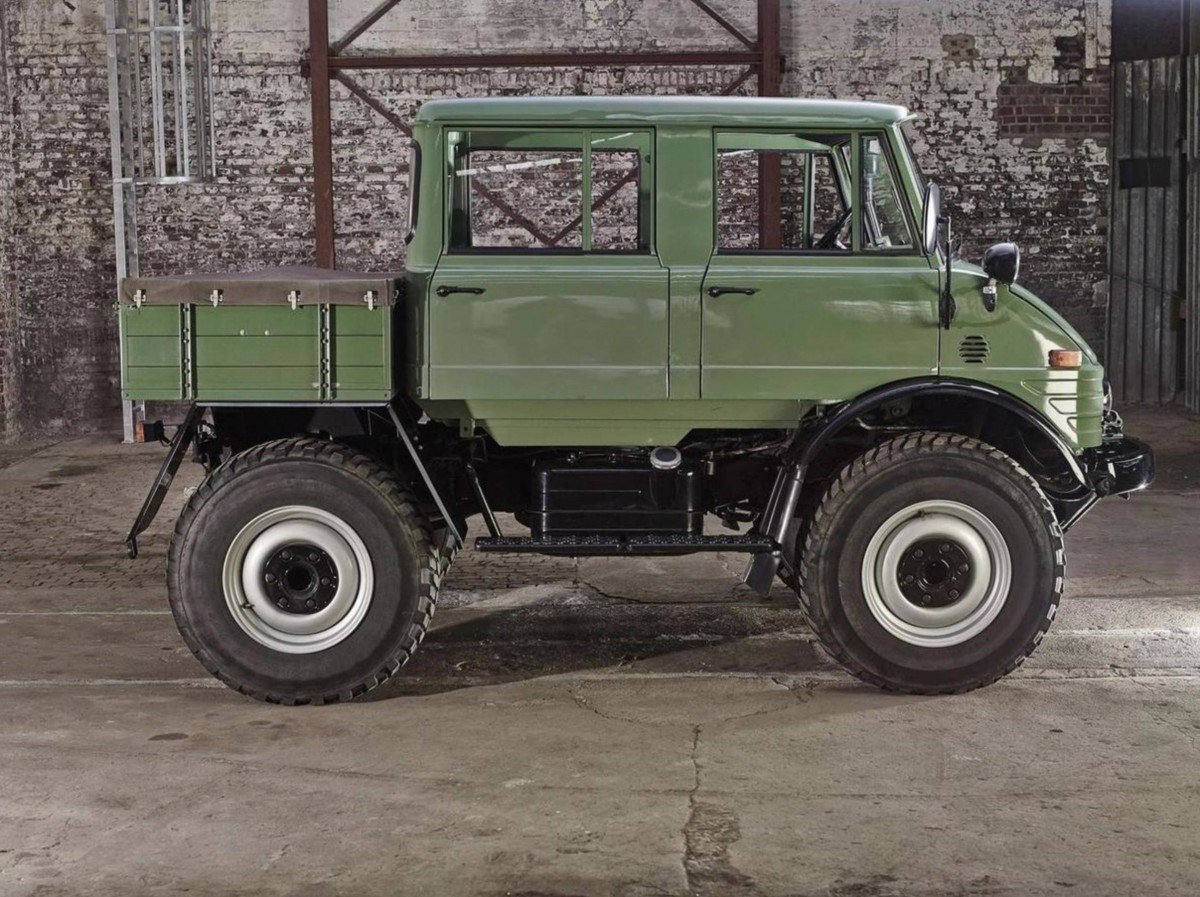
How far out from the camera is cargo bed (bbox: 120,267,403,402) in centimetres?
622

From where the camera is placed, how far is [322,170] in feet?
48.6

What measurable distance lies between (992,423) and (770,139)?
5.07ft

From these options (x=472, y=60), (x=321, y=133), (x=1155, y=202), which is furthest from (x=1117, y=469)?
(x=321, y=133)

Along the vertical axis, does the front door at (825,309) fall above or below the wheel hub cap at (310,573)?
above

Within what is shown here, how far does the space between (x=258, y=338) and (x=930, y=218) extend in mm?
2650

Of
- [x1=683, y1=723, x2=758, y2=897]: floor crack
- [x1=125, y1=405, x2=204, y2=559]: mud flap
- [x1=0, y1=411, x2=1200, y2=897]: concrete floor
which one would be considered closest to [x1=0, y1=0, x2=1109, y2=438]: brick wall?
[x1=0, y1=411, x2=1200, y2=897]: concrete floor

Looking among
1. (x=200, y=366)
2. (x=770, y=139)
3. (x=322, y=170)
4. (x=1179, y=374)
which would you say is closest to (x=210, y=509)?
(x=200, y=366)

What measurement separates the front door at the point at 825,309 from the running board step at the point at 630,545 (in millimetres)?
603

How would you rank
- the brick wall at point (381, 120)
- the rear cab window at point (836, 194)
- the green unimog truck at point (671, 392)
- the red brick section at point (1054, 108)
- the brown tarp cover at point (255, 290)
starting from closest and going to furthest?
the brown tarp cover at point (255, 290) < the green unimog truck at point (671, 392) < the rear cab window at point (836, 194) < the brick wall at point (381, 120) < the red brick section at point (1054, 108)

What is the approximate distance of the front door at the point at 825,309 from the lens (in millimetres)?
6469

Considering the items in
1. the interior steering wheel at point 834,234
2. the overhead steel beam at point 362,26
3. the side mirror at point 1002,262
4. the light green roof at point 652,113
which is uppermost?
the overhead steel beam at point 362,26

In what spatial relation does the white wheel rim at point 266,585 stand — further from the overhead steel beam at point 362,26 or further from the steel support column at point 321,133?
the overhead steel beam at point 362,26

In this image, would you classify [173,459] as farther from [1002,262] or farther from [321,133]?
[321,133]

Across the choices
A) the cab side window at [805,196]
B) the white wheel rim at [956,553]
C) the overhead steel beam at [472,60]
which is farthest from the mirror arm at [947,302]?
the overhead steel beam at [472,60]
